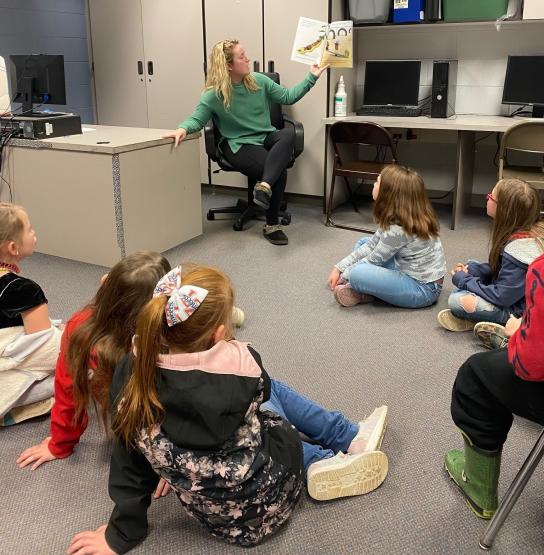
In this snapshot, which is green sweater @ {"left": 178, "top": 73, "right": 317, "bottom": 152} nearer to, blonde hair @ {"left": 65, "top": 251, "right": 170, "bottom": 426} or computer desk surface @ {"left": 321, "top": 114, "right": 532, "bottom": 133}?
computer desk surface @ {"left": 321, "top": 114, "right": 532, "bottom": 133}

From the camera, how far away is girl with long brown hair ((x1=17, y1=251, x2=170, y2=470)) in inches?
59.4

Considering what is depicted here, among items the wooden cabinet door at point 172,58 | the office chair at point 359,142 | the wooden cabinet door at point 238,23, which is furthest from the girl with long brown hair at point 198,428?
the wooden cabinet door at point 172,58

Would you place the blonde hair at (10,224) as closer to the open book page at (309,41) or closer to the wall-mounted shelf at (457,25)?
the open book page at (309,41)

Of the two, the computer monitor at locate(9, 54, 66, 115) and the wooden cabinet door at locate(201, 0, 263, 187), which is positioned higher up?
the wooden cabinet door at locate(201, 0, 263, 187)

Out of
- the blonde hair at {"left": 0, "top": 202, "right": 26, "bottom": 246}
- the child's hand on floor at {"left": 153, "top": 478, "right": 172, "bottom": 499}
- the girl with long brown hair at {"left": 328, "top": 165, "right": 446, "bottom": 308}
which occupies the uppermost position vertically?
the blonde hair at {"left": 0, "top": 202, "right": 26, "bottom": 246}

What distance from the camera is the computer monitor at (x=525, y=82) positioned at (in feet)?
12.7

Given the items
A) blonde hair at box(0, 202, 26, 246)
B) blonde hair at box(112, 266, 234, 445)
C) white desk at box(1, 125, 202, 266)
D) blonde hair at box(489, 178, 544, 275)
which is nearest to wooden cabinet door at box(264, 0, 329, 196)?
white desk at box(1, 125, 202, 266)

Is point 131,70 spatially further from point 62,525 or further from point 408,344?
point 62,525

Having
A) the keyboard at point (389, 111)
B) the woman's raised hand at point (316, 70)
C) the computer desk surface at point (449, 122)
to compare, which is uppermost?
the woman's raised hand at point (316, 70)

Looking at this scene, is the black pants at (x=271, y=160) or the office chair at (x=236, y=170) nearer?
the black pants at (x=271, y=160)

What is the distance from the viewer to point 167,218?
349 centimetres

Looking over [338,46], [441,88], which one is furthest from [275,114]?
[441,88]

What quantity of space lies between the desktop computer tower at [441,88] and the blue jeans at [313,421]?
293cm

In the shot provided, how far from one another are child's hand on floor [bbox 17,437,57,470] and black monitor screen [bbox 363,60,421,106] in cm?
343
